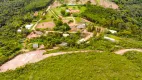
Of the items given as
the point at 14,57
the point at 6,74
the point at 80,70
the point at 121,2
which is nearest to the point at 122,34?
the point at 80,70

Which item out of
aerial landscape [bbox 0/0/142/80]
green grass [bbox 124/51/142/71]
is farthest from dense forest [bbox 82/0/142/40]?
green grass [bbox 124/51/142/71]

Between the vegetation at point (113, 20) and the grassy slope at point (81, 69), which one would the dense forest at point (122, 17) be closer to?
the vegetation at point (113, 20)

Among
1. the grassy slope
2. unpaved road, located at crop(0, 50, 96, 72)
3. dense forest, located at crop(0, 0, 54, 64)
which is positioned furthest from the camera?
dense forest, located at crop(0, 0, 54, 64)

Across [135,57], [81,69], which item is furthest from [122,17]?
[81,69]

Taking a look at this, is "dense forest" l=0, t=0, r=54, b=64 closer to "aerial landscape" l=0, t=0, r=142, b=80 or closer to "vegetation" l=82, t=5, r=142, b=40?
"aerial landscape" l=0, t=0, r=142, b=80

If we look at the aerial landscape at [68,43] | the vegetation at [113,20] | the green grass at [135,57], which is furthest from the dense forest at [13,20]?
the green grass at [135,57]

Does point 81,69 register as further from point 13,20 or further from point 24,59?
point 13,20
